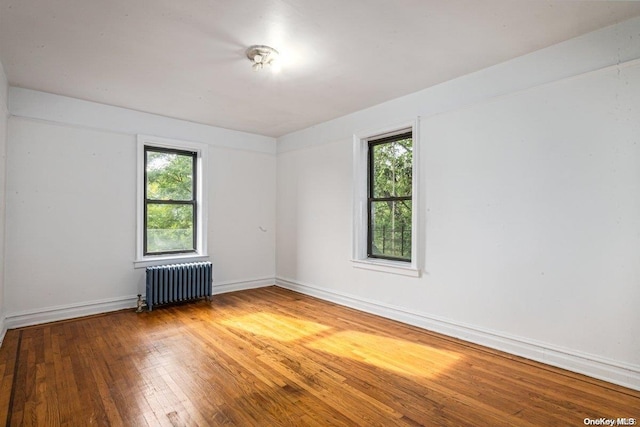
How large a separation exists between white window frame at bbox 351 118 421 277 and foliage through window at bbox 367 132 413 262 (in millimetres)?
69

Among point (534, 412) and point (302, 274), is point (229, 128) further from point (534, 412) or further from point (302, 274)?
point (534, 412)

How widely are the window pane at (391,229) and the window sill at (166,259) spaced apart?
2.58m

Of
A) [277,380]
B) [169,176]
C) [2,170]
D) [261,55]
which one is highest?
[261,55]

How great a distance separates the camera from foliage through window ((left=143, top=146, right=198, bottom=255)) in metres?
4.72

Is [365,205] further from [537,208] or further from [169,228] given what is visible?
[169,228]

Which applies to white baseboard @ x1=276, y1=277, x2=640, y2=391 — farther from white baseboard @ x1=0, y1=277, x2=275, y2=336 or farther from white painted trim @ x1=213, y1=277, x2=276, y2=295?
white baseboard @ x1=0, y1=277, x2=275, y2=336

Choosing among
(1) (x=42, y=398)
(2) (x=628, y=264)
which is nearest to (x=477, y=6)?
(2) (x=628, y=264)

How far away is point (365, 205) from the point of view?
14.7ft

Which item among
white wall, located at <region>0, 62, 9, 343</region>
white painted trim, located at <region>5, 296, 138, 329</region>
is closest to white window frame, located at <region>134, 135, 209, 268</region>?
white painted trim, located at <region>5, 296, 138, 329</region>

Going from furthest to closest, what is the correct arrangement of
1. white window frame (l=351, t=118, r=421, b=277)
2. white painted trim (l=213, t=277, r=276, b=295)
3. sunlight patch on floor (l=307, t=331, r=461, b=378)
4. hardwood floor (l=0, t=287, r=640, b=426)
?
white painted trim (l=213, t=277, r=276, b=295), white window frame (l=351, t=118, r=421, b=277), sunlight patch on floor (l=307, t=331, r=461, b=378), hardwood floor (l=0, t=287, r=640, b=426)

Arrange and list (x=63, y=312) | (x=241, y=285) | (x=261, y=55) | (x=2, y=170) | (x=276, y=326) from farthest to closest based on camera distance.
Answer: (x=241, y=285), (x=63, y=312), (x=276, y=326), (x=2, y=170), (x=261, y=55)

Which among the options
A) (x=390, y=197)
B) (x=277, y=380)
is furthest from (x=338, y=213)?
(x=277, y=380)

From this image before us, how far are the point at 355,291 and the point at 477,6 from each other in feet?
11.0

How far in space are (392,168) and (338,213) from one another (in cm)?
102
